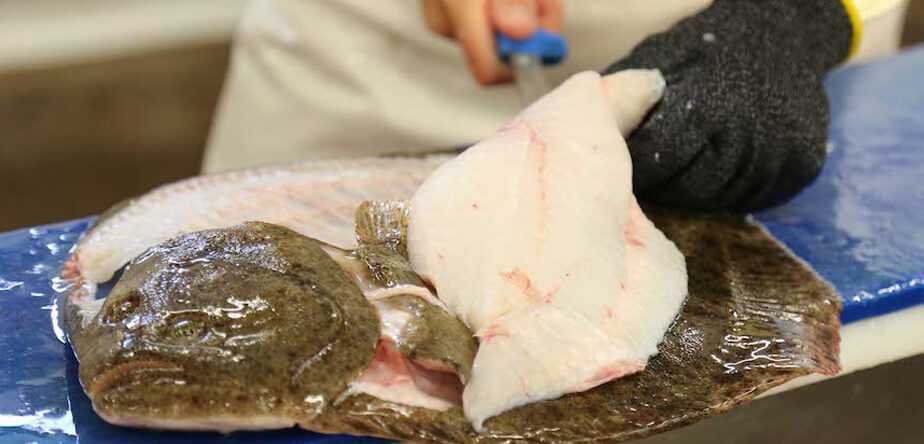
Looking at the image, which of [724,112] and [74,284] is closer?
[74,284]

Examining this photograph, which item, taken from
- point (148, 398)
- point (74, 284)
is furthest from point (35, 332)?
point (148, 398)

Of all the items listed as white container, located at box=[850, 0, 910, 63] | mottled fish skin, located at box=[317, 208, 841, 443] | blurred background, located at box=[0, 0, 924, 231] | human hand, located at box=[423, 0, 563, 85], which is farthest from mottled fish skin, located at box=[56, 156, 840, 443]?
blurred background, located at box=[0, 0, 924, 231]

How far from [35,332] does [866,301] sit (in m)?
1.10

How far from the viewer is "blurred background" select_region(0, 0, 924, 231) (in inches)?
150

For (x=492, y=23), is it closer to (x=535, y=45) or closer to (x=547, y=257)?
(x=535, y=45)

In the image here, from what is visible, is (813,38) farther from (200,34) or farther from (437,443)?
(200,34)

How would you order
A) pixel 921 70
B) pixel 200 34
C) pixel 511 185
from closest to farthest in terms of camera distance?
pixel 511 185, pixel 921 70, pixel 200 34

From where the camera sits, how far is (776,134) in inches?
58.5

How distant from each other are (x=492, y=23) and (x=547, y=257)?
63 cm

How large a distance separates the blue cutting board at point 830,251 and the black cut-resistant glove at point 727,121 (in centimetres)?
10

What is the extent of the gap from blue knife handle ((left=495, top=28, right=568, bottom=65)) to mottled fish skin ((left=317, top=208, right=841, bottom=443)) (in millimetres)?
418

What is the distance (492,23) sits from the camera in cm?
170

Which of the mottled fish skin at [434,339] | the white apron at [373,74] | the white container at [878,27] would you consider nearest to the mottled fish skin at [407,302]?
the mottled fish skin at [434,339]

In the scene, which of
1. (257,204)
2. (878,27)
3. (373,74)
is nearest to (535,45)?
(257,204)
